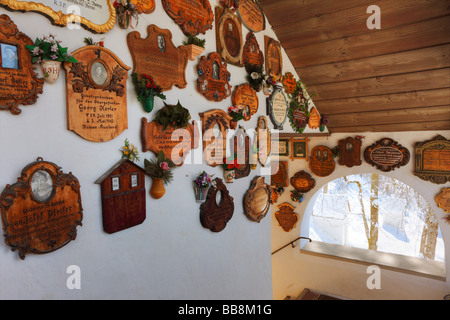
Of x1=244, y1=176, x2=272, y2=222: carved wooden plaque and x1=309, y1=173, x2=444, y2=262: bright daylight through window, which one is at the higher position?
x1=244, y1=176, x2=272, y2=222: carved wooden plaque

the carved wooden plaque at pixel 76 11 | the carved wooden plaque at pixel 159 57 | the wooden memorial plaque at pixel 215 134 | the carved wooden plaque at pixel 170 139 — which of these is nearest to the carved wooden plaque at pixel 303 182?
the wooden memorial plaque at pixel 215 134

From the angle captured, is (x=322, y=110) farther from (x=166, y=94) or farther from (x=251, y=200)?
(x=166, y=94)

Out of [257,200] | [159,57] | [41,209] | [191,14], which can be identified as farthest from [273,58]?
[41,209]

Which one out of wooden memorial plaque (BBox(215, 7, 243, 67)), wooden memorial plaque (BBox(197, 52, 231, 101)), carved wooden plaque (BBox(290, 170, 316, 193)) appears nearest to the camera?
wooden memorial plaque (BBox(197, 52, 231, 101))

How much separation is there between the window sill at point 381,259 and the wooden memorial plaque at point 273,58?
116 inches

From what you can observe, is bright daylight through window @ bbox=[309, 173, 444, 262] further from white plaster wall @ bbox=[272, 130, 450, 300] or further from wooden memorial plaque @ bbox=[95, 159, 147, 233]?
wooden memorial plaque @ bbox=[95, 159, 147, 233]

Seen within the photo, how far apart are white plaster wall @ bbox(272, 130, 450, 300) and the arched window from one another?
62 cm

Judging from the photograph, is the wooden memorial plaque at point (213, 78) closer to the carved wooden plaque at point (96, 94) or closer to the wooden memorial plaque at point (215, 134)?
the wooden memorial plaque at point (215, 134)

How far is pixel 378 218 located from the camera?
4.79m

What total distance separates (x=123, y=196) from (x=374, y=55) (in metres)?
2.49

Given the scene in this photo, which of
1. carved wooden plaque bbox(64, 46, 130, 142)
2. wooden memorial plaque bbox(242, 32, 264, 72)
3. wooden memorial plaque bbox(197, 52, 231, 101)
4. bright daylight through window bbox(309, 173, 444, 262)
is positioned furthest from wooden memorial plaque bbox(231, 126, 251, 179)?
bright daylight through window bbox(309, 173, 444, 262)

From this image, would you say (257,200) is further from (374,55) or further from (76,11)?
(76,11)

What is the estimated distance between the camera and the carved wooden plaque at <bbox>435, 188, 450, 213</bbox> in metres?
3.48

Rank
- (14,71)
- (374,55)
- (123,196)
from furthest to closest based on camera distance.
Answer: (374,55), (123,196), (14,71)
